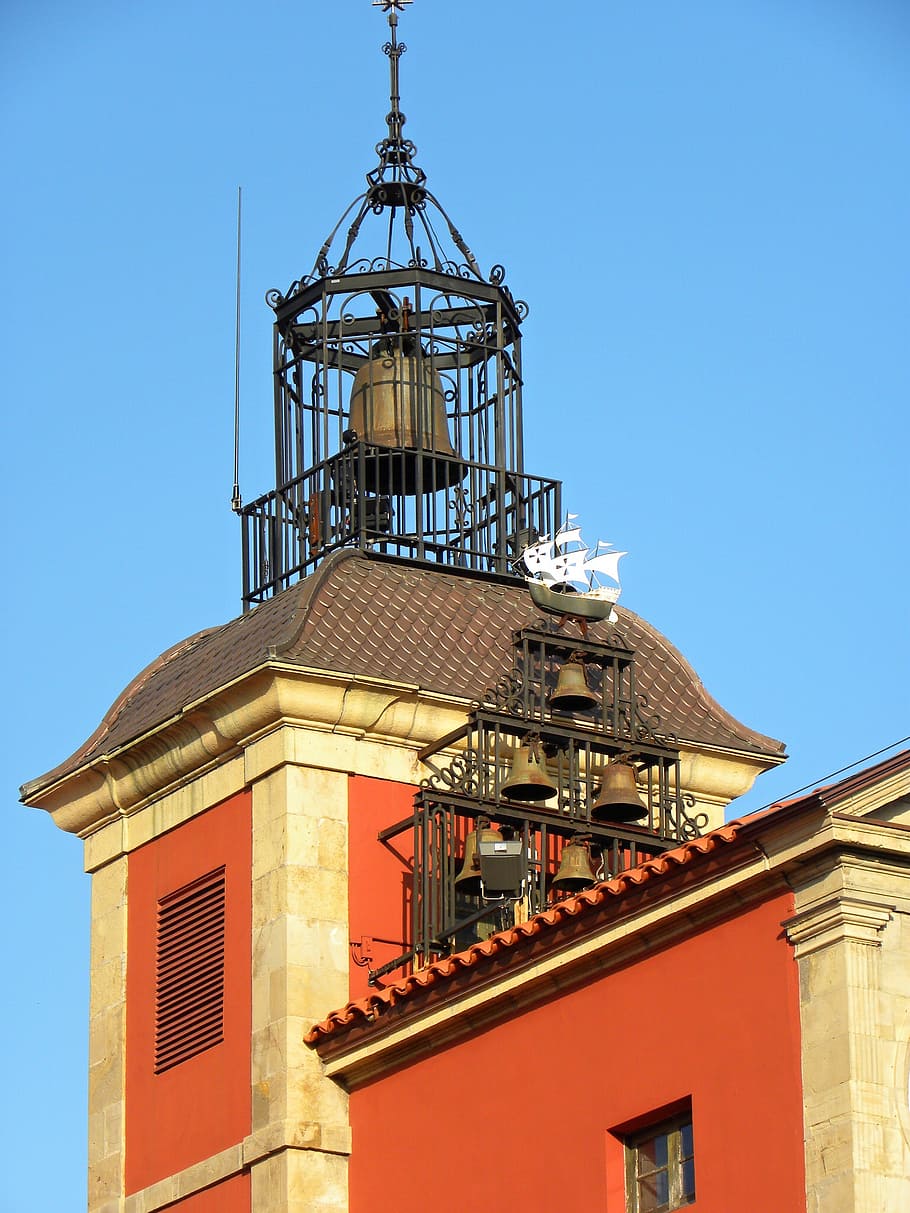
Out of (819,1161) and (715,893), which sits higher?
(715,893)

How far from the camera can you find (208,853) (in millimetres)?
27453

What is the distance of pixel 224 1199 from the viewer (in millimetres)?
25906

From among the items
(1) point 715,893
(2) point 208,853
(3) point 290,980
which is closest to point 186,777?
(2) point 208,853

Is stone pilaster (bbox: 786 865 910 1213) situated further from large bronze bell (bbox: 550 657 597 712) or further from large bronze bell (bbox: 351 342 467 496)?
large bronze bell (bbox: 351 342 467 496)

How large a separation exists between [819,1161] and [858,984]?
1.05 m

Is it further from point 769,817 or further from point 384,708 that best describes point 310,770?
point 769,817

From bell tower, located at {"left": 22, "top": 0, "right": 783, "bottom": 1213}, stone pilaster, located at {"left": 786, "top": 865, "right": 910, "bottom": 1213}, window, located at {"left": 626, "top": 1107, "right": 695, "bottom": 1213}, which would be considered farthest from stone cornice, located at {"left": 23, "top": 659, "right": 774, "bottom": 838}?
stone pilaster, located at {"left": 786, "top": 865, "right": 910, "bottom": 1213}

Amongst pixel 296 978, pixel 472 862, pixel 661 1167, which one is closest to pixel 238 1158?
pixel 296 978

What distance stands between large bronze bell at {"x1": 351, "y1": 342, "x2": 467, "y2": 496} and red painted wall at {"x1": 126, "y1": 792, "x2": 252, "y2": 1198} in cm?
370

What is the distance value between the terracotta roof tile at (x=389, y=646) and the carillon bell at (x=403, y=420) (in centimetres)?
98

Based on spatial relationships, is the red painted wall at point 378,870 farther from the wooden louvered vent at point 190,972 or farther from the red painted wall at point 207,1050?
the wooden louvered vent at point 190,972

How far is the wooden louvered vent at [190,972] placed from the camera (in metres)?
26.9

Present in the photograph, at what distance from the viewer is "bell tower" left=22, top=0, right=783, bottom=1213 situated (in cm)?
2623

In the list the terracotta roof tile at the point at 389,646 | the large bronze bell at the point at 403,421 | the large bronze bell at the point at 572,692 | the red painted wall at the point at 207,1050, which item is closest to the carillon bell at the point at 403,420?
the large bronze bell at the point at 403,421
